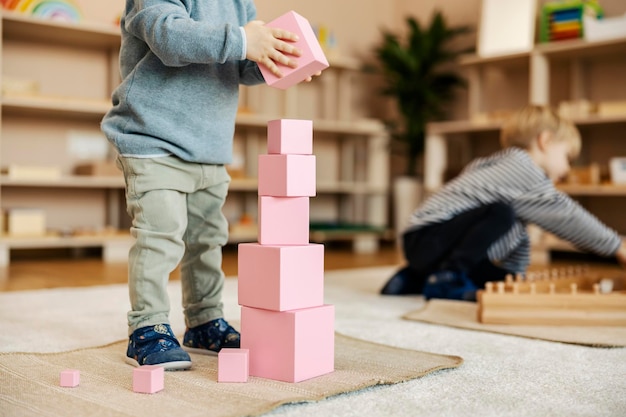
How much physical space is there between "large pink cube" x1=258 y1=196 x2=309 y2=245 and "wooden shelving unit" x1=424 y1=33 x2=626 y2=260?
2.38 metres

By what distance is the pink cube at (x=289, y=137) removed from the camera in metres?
1.09

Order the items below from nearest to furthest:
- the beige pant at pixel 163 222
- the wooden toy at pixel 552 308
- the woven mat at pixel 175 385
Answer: the woven mat at pixel 175 385
the beige pant at pixel 163 222
the wooden toy at pixel 552 308

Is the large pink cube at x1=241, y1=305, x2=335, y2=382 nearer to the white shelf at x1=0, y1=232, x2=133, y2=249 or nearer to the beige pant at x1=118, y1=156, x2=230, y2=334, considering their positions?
the beige pant at x1=118, y1=156, x2=230, y2=334

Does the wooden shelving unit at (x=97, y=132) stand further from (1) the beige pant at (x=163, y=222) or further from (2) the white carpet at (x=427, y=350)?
(1) the beige pant at (x=163, y=222)

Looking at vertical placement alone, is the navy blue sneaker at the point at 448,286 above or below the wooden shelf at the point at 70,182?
below

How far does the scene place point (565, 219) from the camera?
1.90m

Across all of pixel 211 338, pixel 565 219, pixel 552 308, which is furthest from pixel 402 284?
pixel 211 338

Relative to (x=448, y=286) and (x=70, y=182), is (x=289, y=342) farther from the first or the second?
(x=70, y=182)

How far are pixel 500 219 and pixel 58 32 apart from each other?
224cm

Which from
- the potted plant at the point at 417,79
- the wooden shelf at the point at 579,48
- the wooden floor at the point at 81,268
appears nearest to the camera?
the wooden floor at the point at 81,268

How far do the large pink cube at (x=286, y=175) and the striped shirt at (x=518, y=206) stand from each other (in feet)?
3.24

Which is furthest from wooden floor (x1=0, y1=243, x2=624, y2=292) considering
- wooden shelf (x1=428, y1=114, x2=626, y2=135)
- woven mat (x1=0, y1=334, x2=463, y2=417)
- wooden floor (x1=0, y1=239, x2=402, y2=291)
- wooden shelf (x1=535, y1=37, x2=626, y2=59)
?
woven mat (x1=0, y1=334, x2=463, y2=417)

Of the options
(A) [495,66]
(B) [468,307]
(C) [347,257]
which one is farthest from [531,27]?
(B) [468,307]

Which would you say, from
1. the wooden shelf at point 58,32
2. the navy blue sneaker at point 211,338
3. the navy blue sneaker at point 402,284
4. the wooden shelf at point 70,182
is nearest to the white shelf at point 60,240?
the wooden shelf at point 70,182
